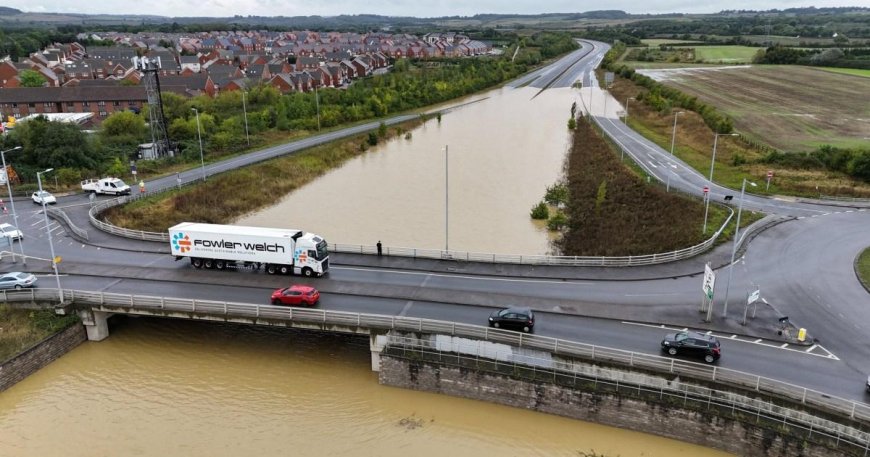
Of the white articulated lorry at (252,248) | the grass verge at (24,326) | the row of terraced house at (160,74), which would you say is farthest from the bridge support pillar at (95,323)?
the row of terraced house at (160,74)

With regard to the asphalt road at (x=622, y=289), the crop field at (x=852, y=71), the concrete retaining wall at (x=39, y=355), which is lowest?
the concrete retaining wall at (x=39, y=355)

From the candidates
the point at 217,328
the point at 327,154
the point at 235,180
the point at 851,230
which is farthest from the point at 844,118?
the point at 217,328

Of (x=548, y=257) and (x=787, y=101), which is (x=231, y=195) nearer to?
(x=548, y=257)

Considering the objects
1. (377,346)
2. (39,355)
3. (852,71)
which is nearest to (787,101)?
(852,71)

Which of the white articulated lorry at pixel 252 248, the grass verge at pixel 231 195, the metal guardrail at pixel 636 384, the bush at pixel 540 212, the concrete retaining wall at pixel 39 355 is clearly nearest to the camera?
the metal guardrail at pixel 636 384

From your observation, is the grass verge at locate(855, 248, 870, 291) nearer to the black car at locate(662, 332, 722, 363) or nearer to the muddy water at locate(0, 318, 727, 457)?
the black car at locate(662, 332, 722, 363)

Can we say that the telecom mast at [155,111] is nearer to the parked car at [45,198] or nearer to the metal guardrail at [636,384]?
the parked car at [45,198]
